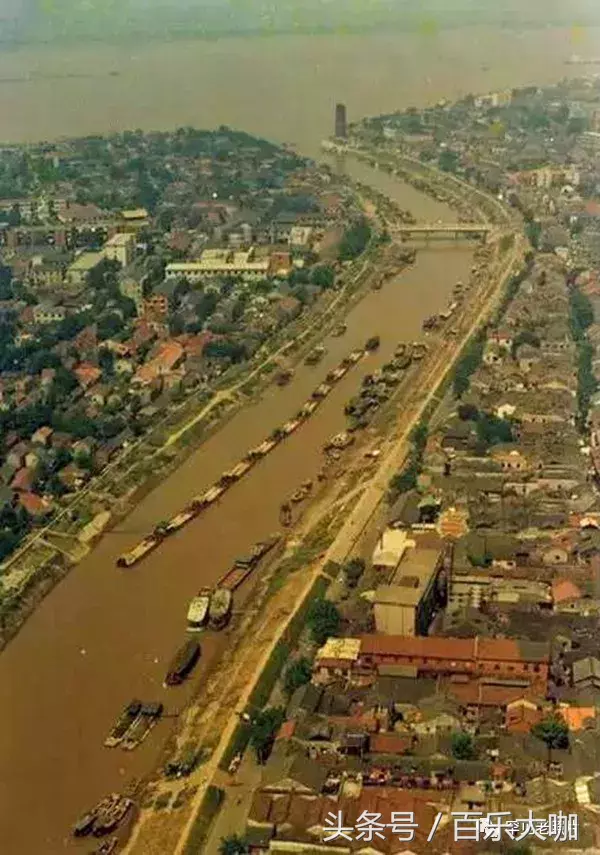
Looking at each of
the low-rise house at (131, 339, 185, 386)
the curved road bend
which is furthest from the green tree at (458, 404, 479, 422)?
the low-rise house at (131, 339, 185, 386)

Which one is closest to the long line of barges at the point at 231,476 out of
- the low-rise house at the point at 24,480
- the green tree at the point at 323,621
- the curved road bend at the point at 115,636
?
the curved road bend at the point at 115,636

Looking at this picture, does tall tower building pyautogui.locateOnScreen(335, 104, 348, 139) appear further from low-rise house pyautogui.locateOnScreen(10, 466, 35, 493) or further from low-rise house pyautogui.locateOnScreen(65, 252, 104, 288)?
low-rise house pyautogui.locateOnScreen(10, 466, 35, 493)

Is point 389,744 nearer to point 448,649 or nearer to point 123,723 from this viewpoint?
point 448,649

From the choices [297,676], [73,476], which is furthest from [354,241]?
[297,676]

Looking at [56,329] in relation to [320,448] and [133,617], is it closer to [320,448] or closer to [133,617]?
[320,448]

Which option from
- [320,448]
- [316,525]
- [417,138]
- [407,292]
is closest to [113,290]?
[407,292]

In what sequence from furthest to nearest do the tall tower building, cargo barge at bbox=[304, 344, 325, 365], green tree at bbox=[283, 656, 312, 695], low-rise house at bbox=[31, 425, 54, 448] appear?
1. the tall tower building
2. cargo barge at bbox=[304, 344, 325, 365]
3. low-rise house at bbox=[31, 425, 54, 448]
4. green tree at bbox=[283, 656, 312, 695]

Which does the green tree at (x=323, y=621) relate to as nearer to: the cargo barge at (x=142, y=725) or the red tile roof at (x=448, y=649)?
the red tile roof at (x=448, y=649)
